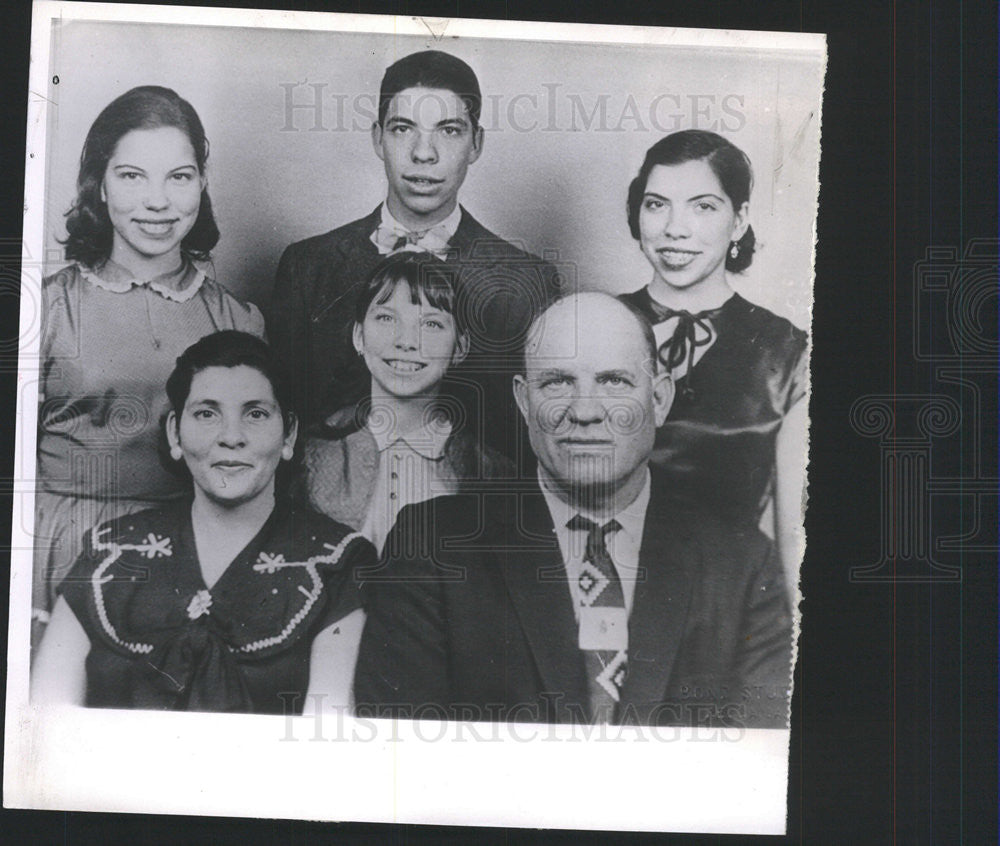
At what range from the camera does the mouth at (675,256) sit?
1.52 meters

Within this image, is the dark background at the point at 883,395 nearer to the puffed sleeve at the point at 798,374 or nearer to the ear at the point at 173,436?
the puffed sleeve at the point at 798,374

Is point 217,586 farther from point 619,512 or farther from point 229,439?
point 619,512

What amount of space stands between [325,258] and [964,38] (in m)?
1.54

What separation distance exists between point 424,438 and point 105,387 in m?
0.70

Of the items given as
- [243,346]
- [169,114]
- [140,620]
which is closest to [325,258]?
[243,346]

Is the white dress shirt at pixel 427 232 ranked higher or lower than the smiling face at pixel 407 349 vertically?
higher

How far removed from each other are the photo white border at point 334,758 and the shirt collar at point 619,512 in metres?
0.44

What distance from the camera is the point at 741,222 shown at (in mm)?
1528

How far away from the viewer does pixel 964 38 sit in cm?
158

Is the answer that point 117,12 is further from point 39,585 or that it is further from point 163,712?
point 163,712

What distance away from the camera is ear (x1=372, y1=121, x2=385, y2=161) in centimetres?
152

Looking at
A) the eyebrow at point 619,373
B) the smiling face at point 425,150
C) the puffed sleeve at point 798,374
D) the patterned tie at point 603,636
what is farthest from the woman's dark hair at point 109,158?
the puffed sleeve at point 798,374

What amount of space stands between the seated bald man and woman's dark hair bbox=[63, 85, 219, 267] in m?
0.77

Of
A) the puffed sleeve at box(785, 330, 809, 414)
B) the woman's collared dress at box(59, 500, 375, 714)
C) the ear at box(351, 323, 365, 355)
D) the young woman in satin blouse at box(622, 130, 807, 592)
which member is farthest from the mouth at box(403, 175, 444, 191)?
the puffed sleeve at box(785, 330, 809, 414)
